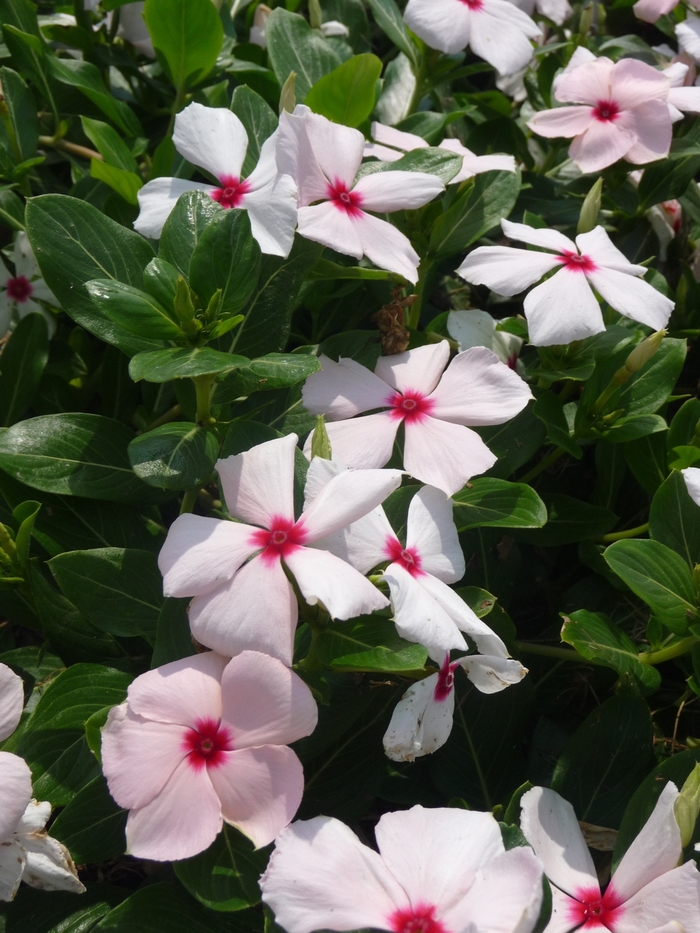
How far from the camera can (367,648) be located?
920mm

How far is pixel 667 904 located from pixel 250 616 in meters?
0.54

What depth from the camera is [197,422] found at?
3.72 feet

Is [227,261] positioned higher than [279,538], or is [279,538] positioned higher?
[227,261]

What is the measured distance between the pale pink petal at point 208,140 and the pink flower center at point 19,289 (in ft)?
1.49

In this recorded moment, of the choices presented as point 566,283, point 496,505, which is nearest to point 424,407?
point 496,505

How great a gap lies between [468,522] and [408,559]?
0.69ft

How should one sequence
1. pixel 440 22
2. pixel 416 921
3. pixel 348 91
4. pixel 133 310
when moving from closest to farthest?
pixel 416 921 → pixel 133 310 → pixel 348 91 → pixel 440 22

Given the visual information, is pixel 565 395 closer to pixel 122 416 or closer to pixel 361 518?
pixel 361 518

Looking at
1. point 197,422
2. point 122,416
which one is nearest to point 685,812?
point 197,422

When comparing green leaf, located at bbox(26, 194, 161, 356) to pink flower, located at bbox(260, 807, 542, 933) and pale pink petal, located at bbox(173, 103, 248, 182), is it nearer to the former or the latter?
pale pink petal, located at bbox(173, 103, 248, 182)

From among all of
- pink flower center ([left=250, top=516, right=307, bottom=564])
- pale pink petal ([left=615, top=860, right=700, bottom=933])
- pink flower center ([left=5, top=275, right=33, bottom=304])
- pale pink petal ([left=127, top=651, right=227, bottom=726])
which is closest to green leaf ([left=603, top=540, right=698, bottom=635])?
pale pink petal ([left=615, top=860, right=700, bottom=933])

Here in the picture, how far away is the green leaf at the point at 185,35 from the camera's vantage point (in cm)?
144

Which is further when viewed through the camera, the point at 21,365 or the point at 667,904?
the point at 21,365

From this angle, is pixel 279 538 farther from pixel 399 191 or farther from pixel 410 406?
pixel 399 191
